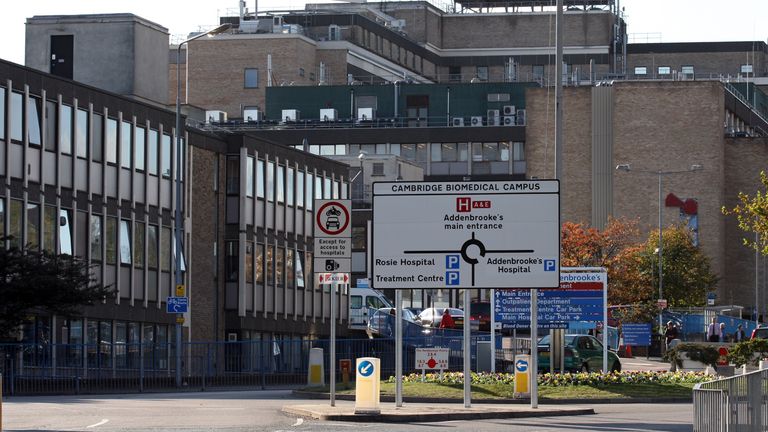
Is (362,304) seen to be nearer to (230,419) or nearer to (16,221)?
(16,221)

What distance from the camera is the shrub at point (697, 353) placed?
44.8 m

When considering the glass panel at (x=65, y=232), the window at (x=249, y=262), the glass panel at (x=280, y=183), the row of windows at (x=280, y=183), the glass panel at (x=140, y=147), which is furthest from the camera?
the glass panel at (x=280, y=183)

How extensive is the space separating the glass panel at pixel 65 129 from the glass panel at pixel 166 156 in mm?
7548

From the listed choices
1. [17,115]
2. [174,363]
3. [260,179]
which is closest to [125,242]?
[174,363]

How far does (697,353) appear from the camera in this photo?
45625 millimetres

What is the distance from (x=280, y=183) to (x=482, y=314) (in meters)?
9.86

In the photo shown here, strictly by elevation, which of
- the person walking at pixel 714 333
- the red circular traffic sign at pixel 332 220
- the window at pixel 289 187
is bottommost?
the person walking at pixel 714 333

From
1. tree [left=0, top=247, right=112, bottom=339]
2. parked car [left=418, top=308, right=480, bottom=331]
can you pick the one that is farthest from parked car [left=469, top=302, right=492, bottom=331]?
tree [left=0, top=247, right=112, bottom=339]

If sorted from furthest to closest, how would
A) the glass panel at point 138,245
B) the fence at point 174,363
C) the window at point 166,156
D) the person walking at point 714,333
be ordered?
the person walking at point 714,333
the window at point 166,156
the glass panel at point 138,245
the fence at point 174,363

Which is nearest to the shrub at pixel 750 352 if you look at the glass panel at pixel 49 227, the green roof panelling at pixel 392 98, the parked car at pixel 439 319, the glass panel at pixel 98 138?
the glass panel at pixel 49 227

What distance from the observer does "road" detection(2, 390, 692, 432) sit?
86.3 ft

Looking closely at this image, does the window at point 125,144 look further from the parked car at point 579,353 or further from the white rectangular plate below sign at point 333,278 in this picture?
the white rectangular plate below sign at point 333,278

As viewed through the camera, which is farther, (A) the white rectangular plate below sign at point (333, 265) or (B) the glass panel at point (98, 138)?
(B) the glass panel at point (98, 138)

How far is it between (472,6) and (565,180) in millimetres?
43823
